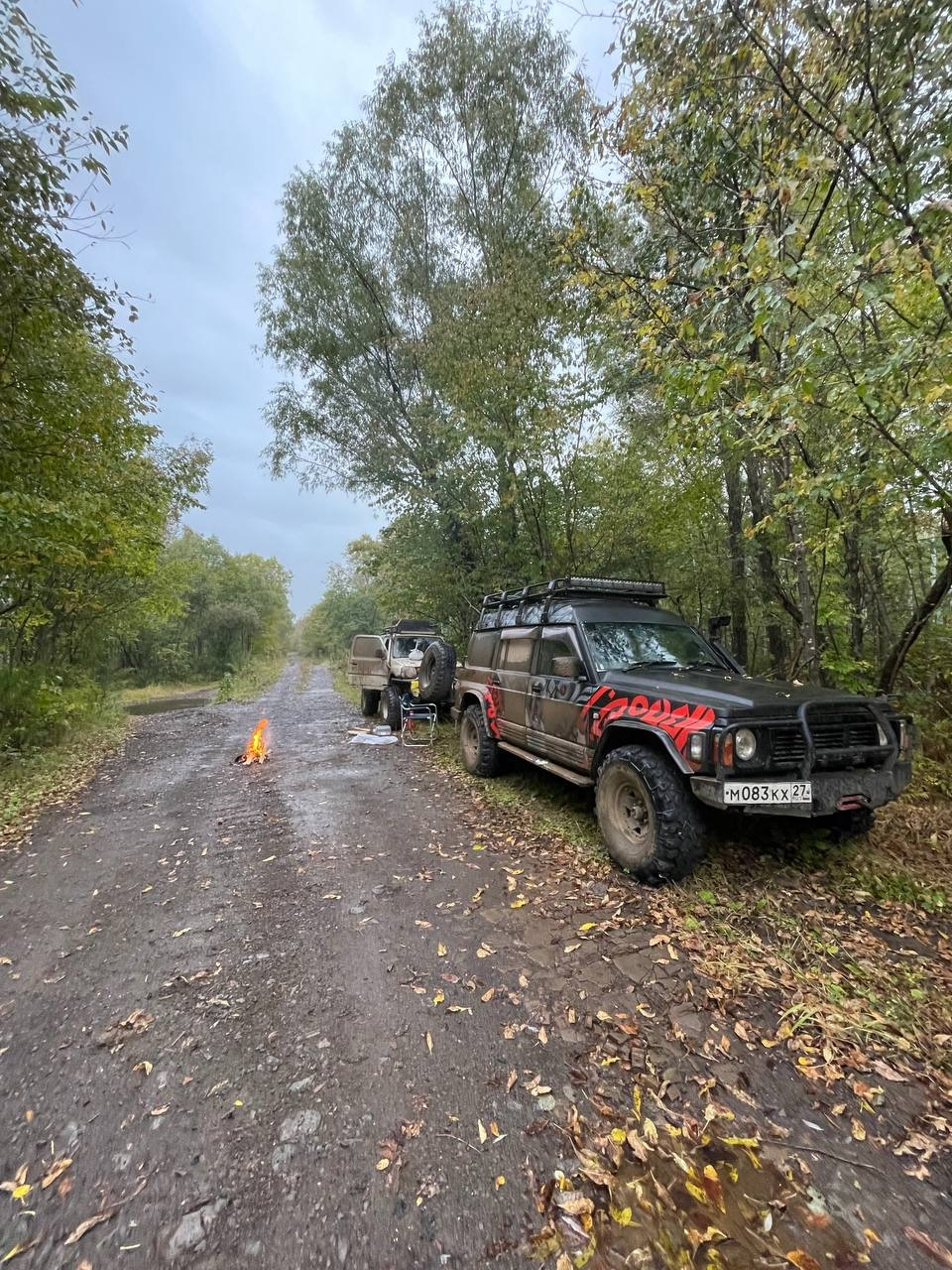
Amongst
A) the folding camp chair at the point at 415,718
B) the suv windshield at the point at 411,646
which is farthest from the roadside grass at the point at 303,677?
the folding camp chair at the point at 415,718

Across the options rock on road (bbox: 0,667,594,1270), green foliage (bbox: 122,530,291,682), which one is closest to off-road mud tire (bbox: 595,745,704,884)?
rock on road (bbox: 0,667,594,1270)

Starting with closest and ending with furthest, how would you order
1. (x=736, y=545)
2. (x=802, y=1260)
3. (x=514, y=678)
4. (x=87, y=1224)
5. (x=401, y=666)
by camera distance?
(x=802, y=1260)
(x=87, y=1224)
(x=514, y=678)
(x=736, y=545)
(x=401, y=666)

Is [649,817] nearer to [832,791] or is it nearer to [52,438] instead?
A: [832,791]

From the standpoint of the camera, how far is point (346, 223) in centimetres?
1047

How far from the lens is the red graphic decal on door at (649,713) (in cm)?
318

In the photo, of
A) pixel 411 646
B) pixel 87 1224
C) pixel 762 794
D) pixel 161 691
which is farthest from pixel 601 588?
pixel 161 691

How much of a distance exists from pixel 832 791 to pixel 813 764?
18cm

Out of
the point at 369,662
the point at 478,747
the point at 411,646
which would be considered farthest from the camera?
the point at 369,662

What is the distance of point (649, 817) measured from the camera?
3477mm

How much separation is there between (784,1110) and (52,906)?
4278 mm

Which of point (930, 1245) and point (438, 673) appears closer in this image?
point (930, 1245)

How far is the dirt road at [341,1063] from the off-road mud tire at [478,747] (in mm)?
1881

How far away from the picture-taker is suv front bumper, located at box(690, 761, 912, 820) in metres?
2.97

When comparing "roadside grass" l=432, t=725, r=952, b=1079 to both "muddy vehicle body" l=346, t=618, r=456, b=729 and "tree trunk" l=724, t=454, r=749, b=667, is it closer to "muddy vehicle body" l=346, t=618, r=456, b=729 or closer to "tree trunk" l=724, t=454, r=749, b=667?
"muddy vehicle body" l=346, t=618, r=456, b=729
